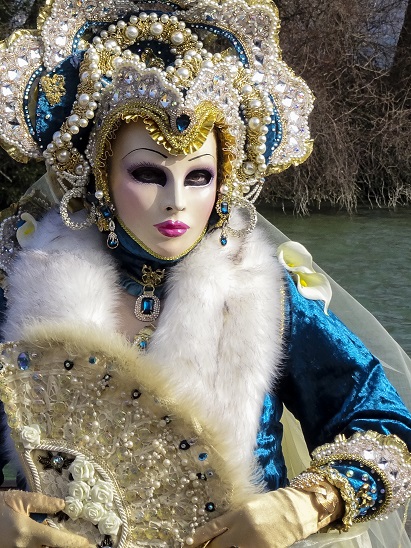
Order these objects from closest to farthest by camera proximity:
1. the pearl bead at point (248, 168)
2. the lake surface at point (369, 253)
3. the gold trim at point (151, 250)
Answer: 1. the gold trim at point (151, 250)
2. the pearl bead at point (248, 168)
3. the lake surface at point (369, 253)

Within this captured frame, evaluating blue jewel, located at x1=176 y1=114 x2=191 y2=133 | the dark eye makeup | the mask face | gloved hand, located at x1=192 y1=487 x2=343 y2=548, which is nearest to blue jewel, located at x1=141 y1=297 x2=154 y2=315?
the mask face

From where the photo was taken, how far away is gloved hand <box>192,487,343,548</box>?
1.28 m

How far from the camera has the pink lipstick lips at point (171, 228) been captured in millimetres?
1511

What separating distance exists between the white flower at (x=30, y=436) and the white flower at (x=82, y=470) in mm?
69

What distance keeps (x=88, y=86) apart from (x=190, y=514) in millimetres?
797

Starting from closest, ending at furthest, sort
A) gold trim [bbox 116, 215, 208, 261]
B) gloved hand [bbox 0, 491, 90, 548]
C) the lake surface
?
gloved hand [bbox 0, 491, 90, 548] → gold trim [bbox 116, 215, 208, 261] → the lake surface

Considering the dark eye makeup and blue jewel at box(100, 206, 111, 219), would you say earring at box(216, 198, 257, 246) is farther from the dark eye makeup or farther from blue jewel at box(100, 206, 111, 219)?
blue jewel at box(100, 206, 111, 219)

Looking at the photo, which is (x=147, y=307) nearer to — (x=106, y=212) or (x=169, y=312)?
(x=169, y=312)

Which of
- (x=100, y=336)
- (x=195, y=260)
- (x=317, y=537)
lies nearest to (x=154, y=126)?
(x=195, y=260)

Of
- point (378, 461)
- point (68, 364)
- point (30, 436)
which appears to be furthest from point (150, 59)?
point (378, 461)

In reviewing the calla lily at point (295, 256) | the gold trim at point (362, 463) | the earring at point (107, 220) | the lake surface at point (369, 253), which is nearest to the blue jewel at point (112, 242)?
the earring at point (107, 220)

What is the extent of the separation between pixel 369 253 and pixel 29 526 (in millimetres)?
4880

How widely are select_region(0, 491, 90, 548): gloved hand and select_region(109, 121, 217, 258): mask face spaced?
49cm

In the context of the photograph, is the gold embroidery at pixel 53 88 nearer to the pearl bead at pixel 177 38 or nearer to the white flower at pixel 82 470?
the pearl bead at pixel 177 38
